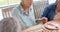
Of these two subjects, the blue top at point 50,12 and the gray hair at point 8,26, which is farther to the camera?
the blue top at point 50,12

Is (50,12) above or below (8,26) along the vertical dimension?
below

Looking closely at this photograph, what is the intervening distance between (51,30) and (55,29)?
5cm

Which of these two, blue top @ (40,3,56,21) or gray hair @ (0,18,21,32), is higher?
gray hair @ (0,18,21,32)

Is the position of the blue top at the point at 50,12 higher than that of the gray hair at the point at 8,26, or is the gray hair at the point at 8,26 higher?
the gray hair at the point at 8,26

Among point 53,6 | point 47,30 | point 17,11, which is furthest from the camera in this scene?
point 53,6

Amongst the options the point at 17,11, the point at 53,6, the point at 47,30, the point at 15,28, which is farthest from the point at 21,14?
the point at 15,28

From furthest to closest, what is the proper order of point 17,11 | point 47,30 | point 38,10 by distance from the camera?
point 38,10
point 17,11
point 47,30

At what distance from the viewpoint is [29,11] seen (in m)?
1.88

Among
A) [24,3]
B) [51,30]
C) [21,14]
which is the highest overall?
[24,3]

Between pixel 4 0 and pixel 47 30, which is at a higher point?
pixel 4 0

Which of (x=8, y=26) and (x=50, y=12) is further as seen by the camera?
(x=50, y=12)

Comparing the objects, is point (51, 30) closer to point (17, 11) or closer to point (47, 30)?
point (47, 30)

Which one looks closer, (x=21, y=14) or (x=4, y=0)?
(x=21, y=14)

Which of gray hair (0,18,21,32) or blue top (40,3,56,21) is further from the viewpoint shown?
blue top (40,3,56,21)
